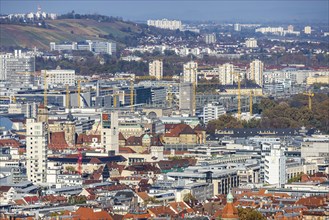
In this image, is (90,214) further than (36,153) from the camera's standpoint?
No

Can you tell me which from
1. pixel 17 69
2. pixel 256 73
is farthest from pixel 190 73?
pixel 17 69

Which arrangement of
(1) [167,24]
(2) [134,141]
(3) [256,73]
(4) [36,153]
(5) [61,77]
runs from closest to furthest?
(4) [36,153], (2) [134,141], (5) [61,77], (3) [256,73], (1) [167,24]

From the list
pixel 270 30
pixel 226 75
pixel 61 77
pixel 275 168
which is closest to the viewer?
pixel 275 168

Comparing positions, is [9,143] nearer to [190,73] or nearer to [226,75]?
[190,73]

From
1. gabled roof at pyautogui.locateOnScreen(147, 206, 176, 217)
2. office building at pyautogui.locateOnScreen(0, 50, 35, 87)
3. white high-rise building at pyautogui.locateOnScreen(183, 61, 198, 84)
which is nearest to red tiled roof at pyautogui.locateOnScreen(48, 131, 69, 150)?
gabled roof at pyautogui.locateOnScreen(147, 206, 176, 217)

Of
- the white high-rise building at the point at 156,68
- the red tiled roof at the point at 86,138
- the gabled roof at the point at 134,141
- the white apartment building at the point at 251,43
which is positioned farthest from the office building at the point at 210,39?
the gabled roof at the point at 134,141

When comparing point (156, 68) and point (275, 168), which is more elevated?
point (156, 68)
